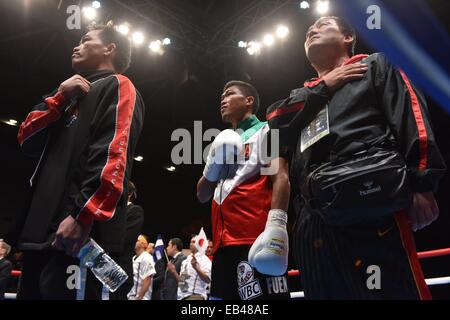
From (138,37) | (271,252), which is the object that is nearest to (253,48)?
(138,37)

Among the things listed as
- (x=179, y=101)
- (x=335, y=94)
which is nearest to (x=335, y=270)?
(x=335, y=94)

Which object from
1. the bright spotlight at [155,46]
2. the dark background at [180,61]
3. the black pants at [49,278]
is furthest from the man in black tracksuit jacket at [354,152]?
the bright spotlight at [155,46]

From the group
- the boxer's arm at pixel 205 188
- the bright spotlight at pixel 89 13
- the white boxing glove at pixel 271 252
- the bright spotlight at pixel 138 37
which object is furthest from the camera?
the bright spotlight at pixel 138 37

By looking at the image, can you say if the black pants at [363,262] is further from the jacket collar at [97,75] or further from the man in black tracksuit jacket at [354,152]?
the jacket collar at [97,75]

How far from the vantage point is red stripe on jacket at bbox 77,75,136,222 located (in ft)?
4.26

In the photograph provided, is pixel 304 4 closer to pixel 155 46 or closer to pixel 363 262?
pixel 155 46

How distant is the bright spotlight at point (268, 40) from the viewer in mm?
6945

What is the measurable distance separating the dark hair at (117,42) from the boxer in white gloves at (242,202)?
0.61 m

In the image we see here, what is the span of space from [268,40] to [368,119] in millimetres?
5963

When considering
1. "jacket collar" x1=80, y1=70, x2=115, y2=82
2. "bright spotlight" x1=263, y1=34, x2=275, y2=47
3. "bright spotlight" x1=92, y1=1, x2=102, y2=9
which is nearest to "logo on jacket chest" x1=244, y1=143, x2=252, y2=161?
"jacket collar" x1=80, y1=70, x2=115, y2=82

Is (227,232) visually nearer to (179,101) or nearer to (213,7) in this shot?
(213,7)

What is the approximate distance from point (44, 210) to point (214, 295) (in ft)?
3.09

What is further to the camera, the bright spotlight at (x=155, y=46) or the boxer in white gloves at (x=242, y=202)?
the bright spotlight at (x=155, y=46)

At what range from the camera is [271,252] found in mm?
1377
